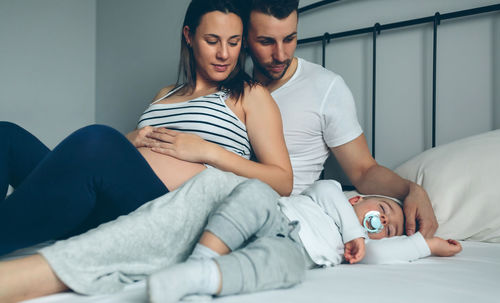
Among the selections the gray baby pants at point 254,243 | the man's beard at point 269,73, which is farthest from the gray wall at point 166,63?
the gray baby pants at point 254,243

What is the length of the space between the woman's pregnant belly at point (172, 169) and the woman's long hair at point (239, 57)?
0.30m

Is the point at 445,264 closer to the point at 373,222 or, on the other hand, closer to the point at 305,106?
the point at 373,222

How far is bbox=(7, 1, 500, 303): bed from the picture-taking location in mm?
764

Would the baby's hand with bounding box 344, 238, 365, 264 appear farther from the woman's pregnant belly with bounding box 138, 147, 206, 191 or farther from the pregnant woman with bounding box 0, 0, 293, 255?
the woman's pregnant belly with bounding box 138, 147, 206, 191

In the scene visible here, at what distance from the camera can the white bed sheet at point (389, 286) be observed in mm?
749

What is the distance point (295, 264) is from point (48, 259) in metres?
0.45

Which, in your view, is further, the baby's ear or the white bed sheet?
the baby's ear

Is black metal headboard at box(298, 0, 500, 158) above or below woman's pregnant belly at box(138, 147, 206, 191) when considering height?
above

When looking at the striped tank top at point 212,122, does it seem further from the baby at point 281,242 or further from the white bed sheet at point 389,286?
the white bed sheet at point 389,286

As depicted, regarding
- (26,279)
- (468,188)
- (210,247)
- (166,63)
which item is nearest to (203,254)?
(210,247)

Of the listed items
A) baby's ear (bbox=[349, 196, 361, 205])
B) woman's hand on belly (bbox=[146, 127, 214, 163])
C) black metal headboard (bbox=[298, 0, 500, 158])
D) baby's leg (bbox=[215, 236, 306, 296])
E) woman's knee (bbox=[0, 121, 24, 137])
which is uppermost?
black metal headboard (bbox=[298, 0, 500, 158])

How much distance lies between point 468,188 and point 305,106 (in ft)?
2.00

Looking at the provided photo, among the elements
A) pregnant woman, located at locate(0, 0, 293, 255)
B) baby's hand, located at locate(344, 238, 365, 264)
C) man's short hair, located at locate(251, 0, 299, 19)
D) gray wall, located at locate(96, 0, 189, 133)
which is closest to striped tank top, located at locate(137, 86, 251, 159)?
pregnant woman, located at locate(0, 0, 293, 255)

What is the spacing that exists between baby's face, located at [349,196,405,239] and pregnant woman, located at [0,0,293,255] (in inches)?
Result: 9.3
